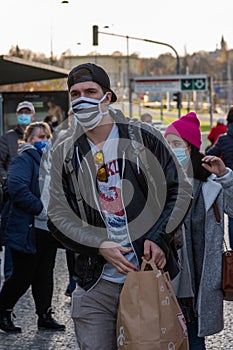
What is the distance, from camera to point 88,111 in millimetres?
4266

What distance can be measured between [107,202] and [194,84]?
2849 centimetres

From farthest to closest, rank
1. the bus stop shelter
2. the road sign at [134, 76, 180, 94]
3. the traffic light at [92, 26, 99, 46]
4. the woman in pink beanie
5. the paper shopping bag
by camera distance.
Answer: the traffic light at [92, 26, 99, 46]
the road sign at [134, 76, 180, 94]
the bus stop shelter
the woman in pink beanie
the paper shopping bag

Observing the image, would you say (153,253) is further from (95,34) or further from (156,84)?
(95,34)

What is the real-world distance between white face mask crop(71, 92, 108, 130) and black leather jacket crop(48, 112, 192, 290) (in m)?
0.10

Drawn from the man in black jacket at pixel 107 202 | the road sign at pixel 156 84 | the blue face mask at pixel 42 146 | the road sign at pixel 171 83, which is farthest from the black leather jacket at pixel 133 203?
the road sign at pixel 156 84

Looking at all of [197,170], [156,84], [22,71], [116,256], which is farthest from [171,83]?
[116,256]

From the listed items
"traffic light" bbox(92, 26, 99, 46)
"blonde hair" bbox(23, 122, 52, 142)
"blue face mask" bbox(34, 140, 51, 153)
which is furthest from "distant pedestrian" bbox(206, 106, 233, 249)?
"traffic light" bbox(92, 26, 99, 46)

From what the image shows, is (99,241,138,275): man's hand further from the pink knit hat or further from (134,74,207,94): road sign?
(134,74,207,94): road sign

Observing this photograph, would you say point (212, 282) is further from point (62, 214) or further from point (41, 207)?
point (41, 207)

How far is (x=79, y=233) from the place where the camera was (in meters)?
4.21

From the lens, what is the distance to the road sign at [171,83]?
32.1 metres

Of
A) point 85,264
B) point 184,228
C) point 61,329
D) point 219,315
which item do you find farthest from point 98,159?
point 61,329

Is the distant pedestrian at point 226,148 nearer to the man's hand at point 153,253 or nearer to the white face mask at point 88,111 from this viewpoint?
the white face mask at point 88,111

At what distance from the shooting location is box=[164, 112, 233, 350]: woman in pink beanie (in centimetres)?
475
